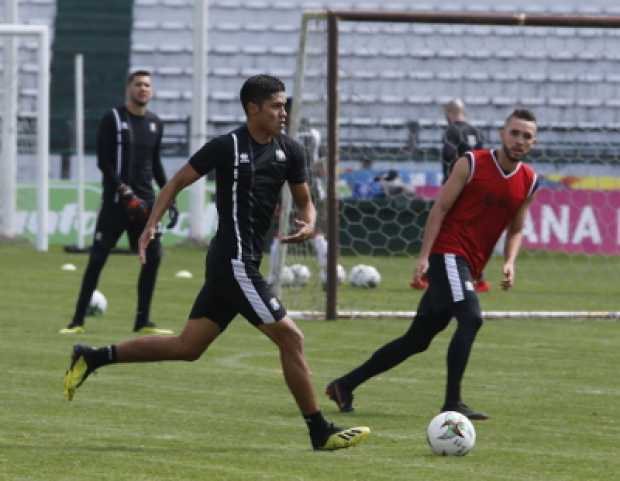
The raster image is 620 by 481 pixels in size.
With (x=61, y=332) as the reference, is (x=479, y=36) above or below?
above

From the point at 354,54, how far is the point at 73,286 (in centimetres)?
1388

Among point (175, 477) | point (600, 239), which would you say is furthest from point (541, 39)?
point (175, 477)

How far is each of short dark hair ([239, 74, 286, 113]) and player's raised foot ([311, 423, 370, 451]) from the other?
1.55 meters

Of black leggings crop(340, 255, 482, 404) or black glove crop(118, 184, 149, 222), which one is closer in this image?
black leggings crop(340, 255, 482, 404)

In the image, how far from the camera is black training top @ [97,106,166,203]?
12.8 meters

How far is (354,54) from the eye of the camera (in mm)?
30578

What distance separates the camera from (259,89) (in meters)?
7.41

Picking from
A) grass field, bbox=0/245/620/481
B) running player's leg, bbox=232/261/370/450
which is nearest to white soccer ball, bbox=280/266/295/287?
grass field, bbox=0/245/620/481

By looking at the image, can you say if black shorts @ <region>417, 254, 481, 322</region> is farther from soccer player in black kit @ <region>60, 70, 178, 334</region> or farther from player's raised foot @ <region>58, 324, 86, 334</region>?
player's raised foot @ <region>58, 324, 86, 334</region>

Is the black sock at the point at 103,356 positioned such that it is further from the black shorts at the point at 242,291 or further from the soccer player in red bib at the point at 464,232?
the soccer player in red bib at the point at 464,232

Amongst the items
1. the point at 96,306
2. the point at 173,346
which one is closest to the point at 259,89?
the point at 173,346

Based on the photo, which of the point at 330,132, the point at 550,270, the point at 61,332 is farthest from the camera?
the point at 550,270

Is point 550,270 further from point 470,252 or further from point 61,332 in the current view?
point 470,252

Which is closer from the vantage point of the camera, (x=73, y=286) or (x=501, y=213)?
(x=501, y=213)
